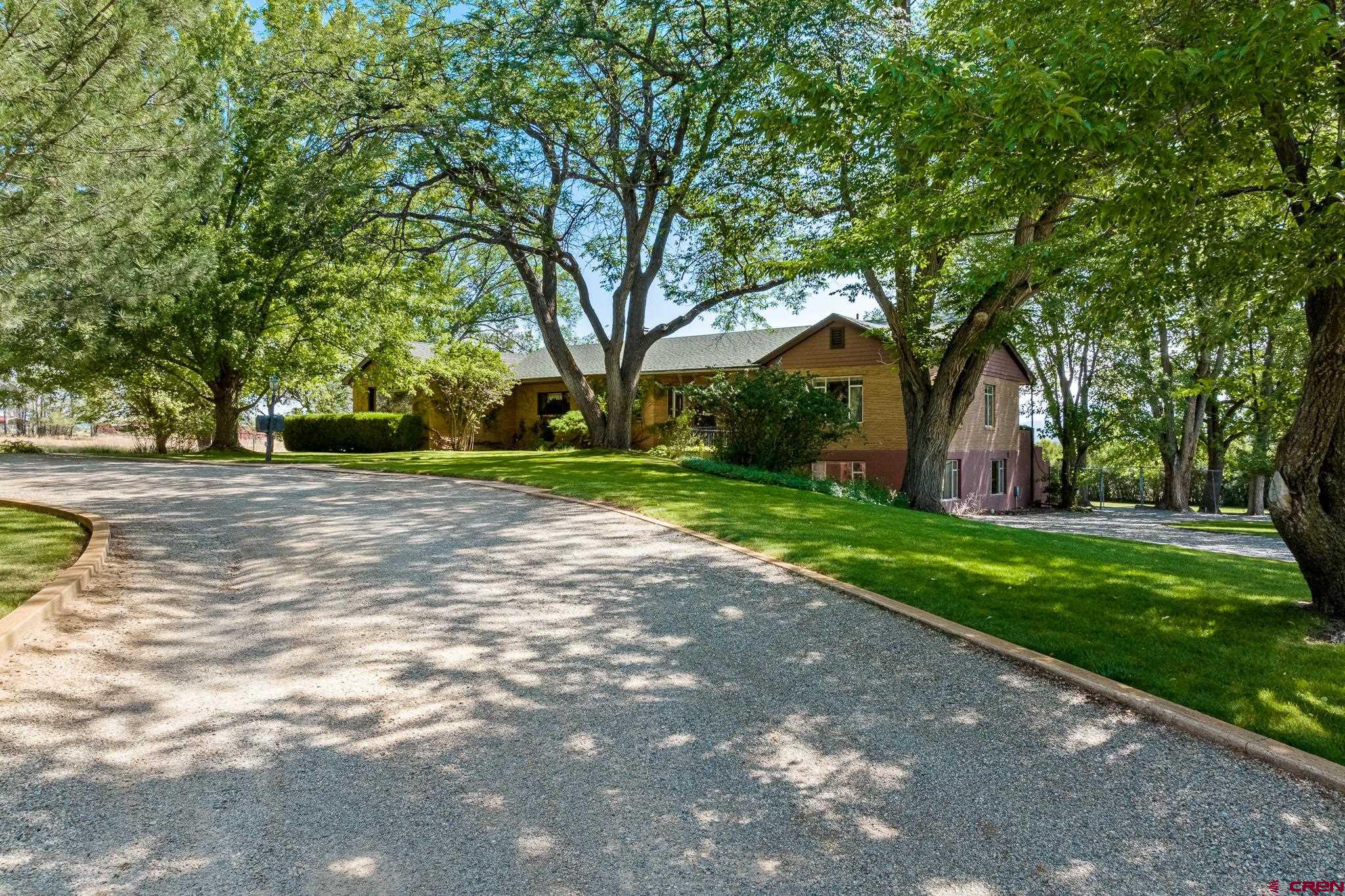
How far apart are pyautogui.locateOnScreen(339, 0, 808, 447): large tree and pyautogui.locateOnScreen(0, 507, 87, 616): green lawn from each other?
401 inches

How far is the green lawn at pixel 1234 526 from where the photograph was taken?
2019 centimetres

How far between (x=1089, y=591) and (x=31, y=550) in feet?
32.9

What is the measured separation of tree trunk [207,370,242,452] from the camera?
920 inches

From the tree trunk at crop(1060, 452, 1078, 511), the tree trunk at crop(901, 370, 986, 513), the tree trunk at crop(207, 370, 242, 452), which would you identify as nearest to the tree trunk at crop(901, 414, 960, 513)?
the tree trunk at crop(901, 370, 986, 513)

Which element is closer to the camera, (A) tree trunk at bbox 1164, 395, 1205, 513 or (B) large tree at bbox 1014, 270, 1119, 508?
(A) tree trunk at bbox 1164, 395, 1205, 513

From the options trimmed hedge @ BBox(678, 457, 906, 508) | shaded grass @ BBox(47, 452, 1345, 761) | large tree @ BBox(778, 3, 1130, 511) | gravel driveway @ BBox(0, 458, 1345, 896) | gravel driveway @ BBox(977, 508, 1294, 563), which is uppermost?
large tree @ BBox(778, 3, 1130, 511)

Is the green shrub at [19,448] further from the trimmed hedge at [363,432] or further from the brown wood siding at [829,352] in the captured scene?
the brown wood siding at [829,352]

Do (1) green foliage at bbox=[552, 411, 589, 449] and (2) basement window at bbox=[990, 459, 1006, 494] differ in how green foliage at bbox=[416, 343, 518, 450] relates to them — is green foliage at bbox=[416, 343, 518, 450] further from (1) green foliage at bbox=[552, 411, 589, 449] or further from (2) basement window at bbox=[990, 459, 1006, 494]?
(2) basement window at bbox=[990, 459, 1006, 494]

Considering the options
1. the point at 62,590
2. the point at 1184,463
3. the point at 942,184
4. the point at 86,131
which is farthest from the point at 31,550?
the point at 1184,463

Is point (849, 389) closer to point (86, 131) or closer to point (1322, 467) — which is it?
point (1322, 467)

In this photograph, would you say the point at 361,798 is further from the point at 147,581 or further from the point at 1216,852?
the point at 147,581

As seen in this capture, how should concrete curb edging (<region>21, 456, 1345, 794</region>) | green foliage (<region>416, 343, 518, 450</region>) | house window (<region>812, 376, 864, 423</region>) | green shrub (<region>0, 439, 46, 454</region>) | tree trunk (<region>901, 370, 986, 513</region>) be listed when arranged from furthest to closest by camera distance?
green foliage (<region>416, 343, 518, 450</region>) → house window (<region>812, 376, 864, 423</region>) → green shrub (<region>0, 439, 46, 454</region>) → tree trunk (<region>901, 370, 986, 513</region>) → concrete curb edging (<region>21, 456, 1345, 794</region>)

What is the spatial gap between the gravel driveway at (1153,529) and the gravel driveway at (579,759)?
36.0 ft

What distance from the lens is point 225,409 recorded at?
23.6m
